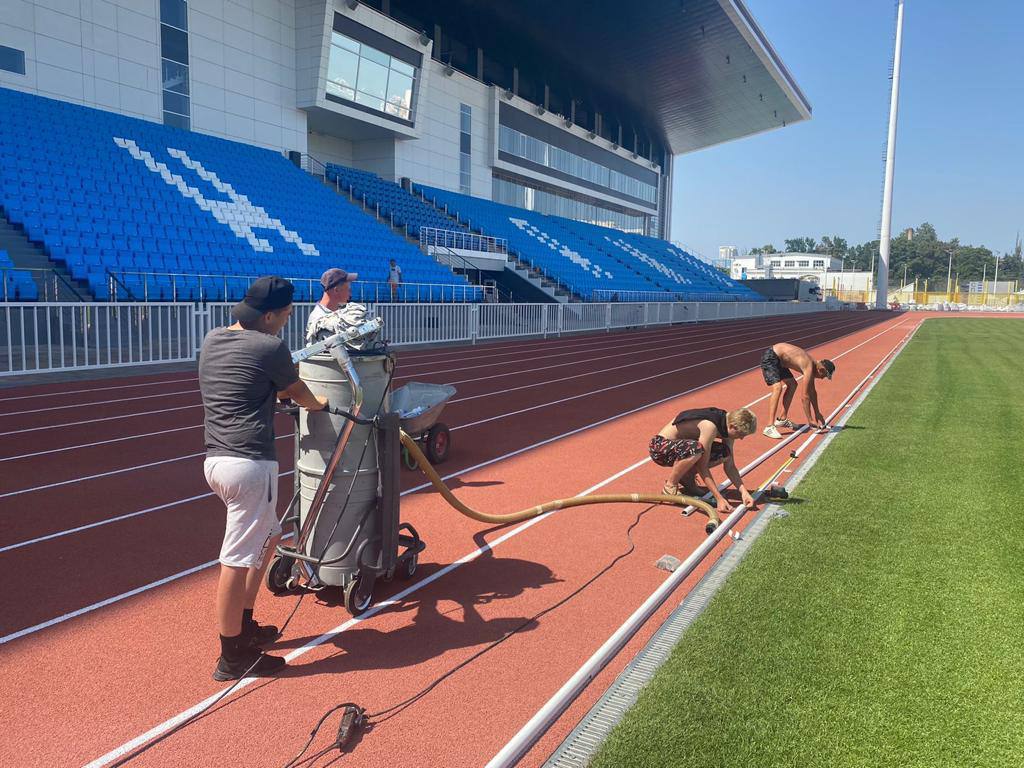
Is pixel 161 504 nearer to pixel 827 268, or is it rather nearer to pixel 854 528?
pixel 854 528

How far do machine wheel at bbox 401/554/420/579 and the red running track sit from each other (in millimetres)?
69

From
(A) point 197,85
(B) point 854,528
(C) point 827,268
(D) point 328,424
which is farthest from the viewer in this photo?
(C) point 827,268

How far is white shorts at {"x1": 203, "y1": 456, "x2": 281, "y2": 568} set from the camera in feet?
10.6

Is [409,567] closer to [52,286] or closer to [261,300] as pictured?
[261,300]

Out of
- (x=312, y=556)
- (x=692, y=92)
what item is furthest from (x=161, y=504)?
(x=692, y=92)

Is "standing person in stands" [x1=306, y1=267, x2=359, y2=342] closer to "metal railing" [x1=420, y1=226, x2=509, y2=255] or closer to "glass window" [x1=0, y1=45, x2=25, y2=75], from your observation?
"glass window" [x1=0, y1=45, x2=25, y2=75]

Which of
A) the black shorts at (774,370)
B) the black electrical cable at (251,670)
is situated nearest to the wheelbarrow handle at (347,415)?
the black electrical cable at (251,670)

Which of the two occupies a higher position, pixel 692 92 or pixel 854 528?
pixel 692 92

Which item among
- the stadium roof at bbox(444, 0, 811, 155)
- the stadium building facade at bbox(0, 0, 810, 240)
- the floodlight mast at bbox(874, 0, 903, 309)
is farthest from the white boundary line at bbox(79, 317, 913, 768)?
the floodlight mast at bbox(874, 0, 903, 309)

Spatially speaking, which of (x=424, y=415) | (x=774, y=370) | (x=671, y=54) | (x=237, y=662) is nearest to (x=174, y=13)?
(x=424, y=415)

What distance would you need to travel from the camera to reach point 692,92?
48.3m

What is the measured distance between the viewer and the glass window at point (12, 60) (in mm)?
19719

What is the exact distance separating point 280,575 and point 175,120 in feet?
79.8

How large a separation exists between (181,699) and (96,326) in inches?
449
